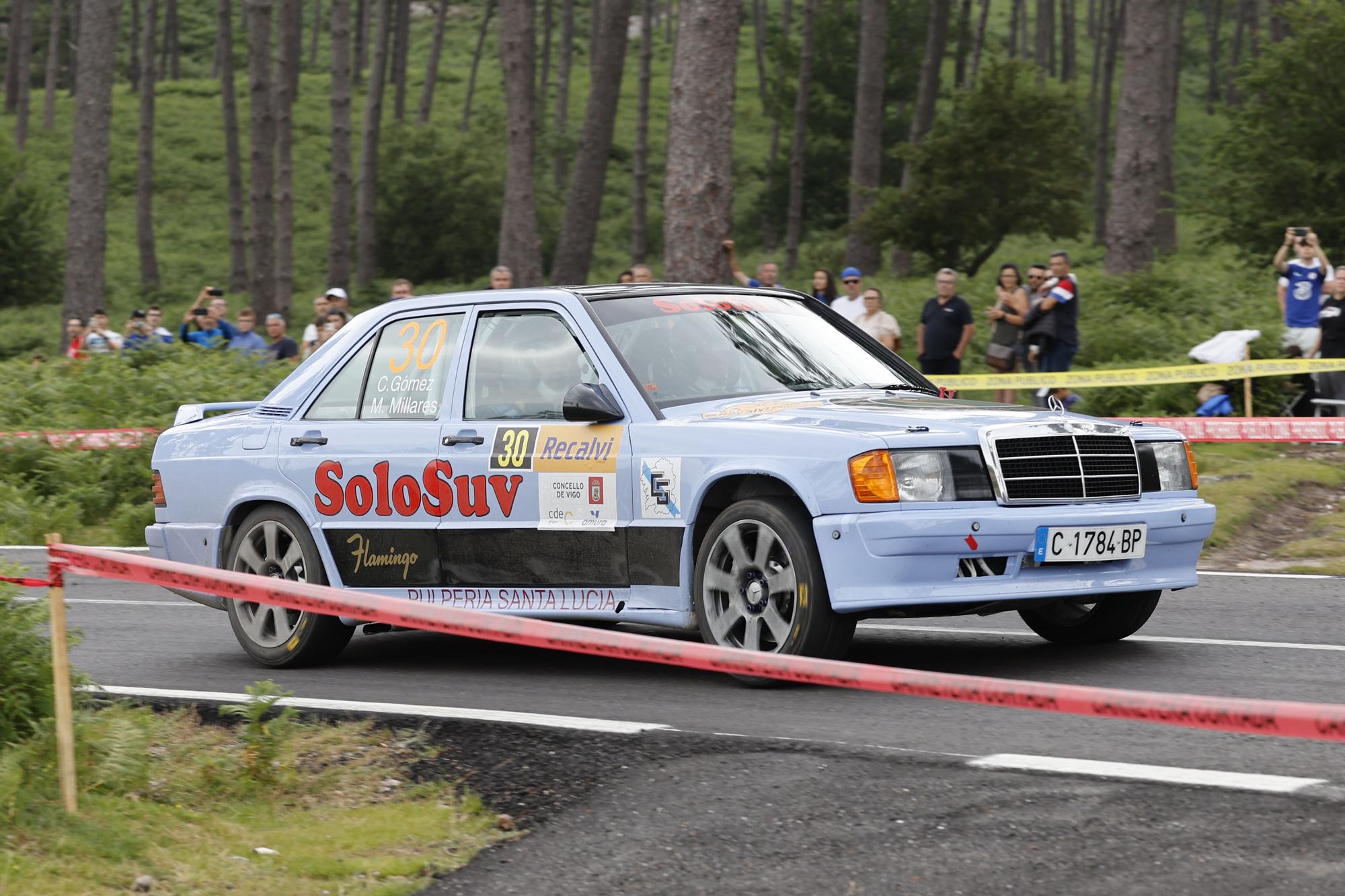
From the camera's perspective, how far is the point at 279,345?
2058 centimetres

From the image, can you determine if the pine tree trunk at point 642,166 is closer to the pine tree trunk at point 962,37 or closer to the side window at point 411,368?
the pine tree trunk at point 962,37

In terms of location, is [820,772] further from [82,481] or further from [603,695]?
[82,481]

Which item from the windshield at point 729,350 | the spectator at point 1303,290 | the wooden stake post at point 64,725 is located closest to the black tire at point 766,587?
the windshield at point 729,350

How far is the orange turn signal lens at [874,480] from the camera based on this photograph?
6762mm

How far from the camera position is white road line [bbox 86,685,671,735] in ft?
21.1

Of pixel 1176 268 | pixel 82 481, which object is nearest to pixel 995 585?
pixel 82 481

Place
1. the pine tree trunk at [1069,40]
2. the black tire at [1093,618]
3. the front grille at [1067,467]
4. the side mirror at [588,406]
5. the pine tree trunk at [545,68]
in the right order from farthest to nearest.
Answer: the pine tree trunk at [1069,40]
the pine tree trunk at [545,68]
the black tire at [1093,618]
the side mirror at [588,406]
the front grille at [1067,467]

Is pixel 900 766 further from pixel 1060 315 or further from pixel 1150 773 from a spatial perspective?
pixel 1060 315

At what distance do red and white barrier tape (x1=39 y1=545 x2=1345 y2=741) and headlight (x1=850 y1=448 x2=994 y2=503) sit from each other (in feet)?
7.48

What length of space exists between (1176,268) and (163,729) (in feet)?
66.5

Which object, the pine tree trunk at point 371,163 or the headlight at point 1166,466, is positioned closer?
the headlight at point 1166,466

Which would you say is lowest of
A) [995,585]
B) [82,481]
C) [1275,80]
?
[82,481]

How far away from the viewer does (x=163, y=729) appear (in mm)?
6602

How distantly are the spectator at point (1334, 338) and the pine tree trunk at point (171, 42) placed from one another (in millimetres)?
66115
